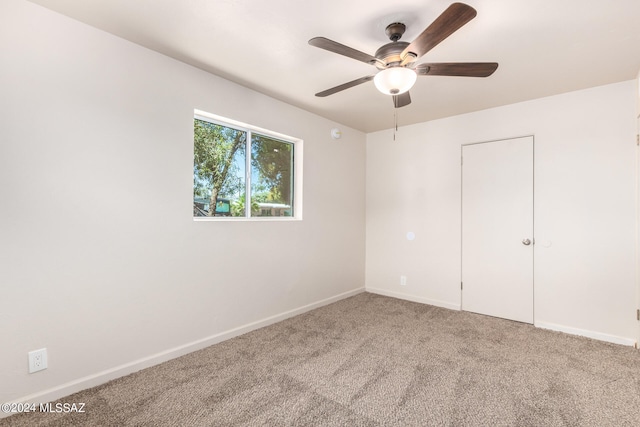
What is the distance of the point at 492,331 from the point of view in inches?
123

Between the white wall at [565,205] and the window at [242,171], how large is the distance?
6.10 ft

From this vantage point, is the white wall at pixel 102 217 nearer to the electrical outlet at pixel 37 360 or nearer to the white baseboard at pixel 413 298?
the electrical outlet at pixel 37 360

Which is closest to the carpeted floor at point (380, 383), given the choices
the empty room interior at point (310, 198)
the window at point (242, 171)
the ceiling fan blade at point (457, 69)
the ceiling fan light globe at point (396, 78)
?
the empty room interior at point (310, 198)

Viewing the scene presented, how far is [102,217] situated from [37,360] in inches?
37.4

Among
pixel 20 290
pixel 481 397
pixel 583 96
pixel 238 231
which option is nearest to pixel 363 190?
pixel 238 231

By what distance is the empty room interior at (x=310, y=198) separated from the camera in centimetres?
185

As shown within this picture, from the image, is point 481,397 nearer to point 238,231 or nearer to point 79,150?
point 238,231

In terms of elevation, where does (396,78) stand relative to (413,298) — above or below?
above

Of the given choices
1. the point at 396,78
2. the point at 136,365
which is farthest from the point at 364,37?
the point at 136,365


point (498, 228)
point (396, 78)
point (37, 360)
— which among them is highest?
point (396, 78)

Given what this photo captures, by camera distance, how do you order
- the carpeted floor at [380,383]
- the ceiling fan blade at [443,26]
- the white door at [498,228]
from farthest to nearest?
the white door at [498,228] < the carpeted floor at [380,383] < the ceiling fan blade at [443,26]

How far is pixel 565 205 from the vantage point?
3.15m

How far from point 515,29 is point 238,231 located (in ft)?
9.03

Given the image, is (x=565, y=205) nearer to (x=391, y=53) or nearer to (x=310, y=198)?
(x=391, y=53)
